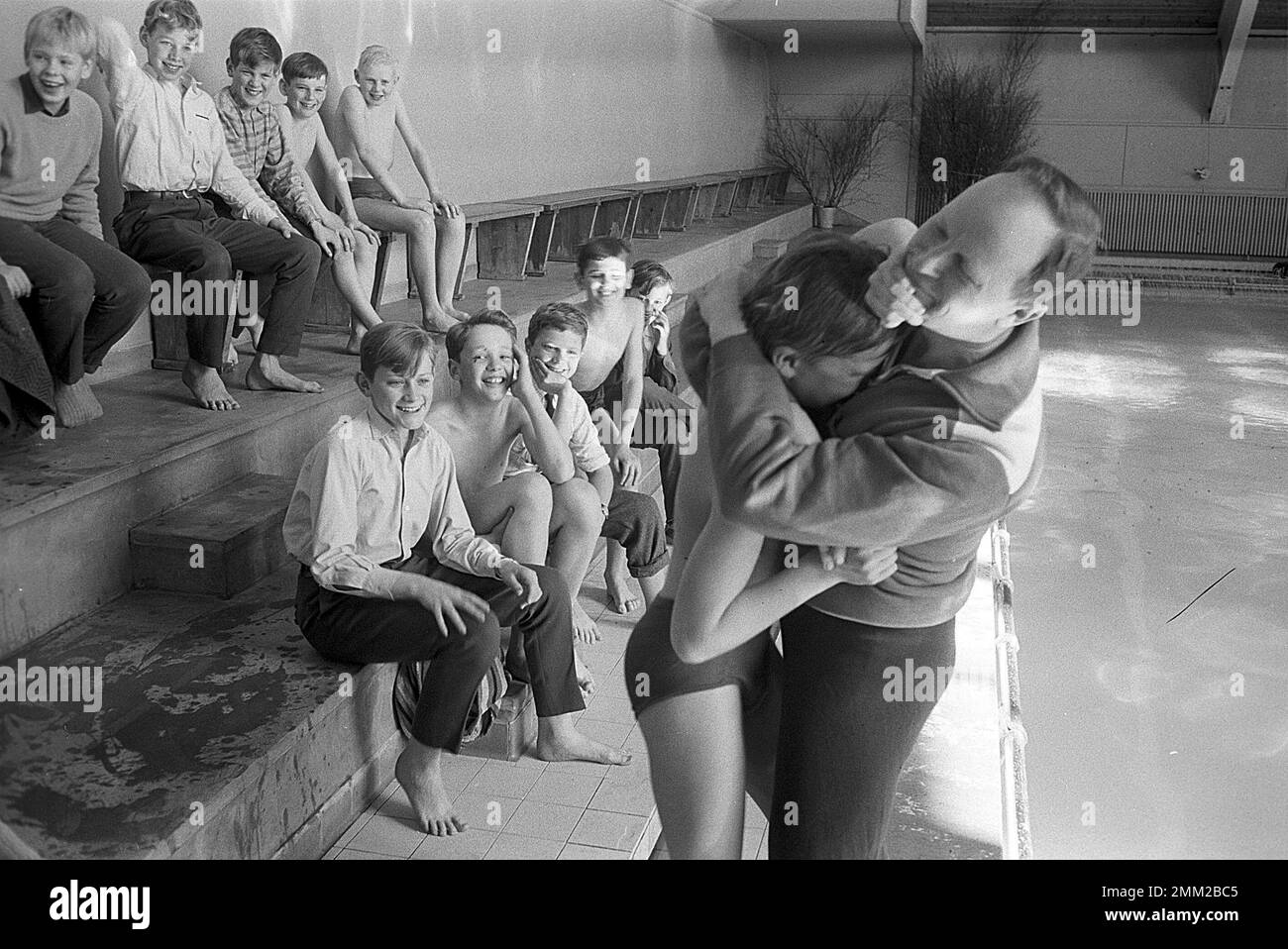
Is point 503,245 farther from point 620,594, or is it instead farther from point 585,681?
point 585,681

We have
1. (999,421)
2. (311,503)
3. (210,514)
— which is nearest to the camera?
(999,421)

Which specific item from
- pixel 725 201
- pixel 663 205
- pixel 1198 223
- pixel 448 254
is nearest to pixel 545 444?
pixel 448 254

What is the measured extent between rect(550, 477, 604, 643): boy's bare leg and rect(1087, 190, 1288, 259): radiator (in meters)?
11.4

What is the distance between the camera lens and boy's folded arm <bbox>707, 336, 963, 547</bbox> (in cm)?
112

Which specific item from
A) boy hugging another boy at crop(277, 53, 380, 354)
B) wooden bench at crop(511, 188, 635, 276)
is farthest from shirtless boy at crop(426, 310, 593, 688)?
wooden bench at crop(511, 188, 635, 276)

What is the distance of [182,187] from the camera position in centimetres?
377

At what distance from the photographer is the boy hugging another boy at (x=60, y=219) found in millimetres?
2975

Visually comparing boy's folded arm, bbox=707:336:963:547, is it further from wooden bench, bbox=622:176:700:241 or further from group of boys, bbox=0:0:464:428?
wooden bench, bbox=622:176:700:241

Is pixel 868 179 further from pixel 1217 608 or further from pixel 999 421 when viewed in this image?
pixel 999 421

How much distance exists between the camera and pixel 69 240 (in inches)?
125

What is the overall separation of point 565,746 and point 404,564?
523mm

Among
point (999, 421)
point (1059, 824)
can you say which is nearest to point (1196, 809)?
point (1059, 824)
